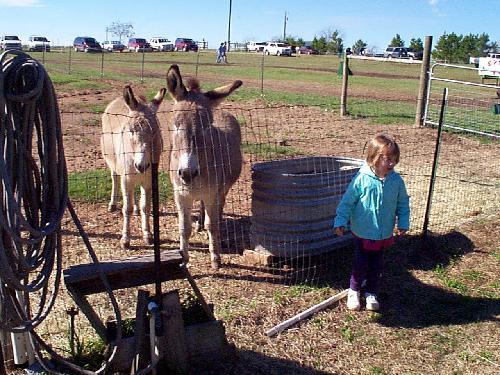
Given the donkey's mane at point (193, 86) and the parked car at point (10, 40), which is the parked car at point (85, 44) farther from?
the donkey's mane at point (193, 86)

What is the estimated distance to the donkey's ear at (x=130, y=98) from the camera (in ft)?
20.2

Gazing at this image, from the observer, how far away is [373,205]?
491 centimetres

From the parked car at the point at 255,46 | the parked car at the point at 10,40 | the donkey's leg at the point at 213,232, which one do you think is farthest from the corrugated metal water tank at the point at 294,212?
the parked car at the point at 255,46

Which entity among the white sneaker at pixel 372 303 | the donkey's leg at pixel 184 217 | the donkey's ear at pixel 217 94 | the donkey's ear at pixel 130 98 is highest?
the donkey's ear at pixel 217 94

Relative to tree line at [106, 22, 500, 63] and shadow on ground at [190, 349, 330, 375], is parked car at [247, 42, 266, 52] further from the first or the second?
shadow on ground at [190, 349, 330, 375]

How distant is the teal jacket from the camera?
4.92 meters

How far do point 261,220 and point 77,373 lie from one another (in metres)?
2.50

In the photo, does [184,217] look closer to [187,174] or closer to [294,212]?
[187,174]

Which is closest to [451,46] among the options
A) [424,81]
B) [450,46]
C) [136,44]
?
[450,46]

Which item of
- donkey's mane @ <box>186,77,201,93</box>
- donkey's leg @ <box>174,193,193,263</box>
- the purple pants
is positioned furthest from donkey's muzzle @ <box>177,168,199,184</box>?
the purple pants

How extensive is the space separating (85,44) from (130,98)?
55.5 meters

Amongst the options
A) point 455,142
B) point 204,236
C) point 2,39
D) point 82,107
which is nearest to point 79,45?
point 2,39

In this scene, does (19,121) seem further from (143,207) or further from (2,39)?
(2,39)

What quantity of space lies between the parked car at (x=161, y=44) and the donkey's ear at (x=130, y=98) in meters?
→ 64.0
